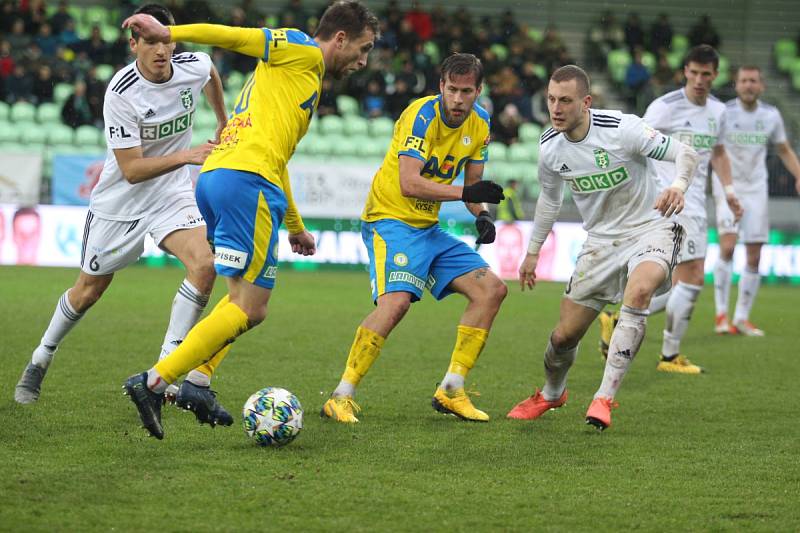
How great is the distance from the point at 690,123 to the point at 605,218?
3.00 metres

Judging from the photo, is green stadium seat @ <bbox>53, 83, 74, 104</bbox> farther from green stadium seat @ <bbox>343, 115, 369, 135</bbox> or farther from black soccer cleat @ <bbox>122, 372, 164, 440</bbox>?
black soccer cleat @ <bbox>122, 372, 164, 440</bbox>

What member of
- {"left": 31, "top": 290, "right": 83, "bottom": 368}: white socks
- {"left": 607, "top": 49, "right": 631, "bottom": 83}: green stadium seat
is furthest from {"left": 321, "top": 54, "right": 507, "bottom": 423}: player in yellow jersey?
{"left": 607, "top": 49, "right": 631, "bottom": 83}: green stadium seat

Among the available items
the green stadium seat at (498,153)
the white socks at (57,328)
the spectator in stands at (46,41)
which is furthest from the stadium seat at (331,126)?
the white socks at (57,328)

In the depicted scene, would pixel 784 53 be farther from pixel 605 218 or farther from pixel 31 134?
pixel 605 218

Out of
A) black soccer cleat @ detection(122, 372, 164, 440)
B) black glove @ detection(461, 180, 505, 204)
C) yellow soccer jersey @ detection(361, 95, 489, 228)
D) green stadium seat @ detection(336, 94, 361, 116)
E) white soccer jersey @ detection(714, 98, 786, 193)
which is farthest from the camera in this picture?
green stadium seat @ detection(336, 94, 361, 116)

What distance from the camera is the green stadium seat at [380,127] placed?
21016mm

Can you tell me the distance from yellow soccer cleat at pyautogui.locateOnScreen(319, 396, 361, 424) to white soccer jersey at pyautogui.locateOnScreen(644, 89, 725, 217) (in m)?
4.02

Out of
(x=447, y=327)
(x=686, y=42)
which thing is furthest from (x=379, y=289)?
(x=686, y=42)

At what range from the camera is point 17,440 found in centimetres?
550

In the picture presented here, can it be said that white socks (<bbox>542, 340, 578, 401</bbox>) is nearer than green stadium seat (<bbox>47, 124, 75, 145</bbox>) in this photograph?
Yes

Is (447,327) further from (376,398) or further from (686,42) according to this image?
(686,42)

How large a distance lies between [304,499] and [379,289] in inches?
93.0

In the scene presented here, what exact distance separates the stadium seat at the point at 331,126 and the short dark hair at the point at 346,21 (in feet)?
50.0

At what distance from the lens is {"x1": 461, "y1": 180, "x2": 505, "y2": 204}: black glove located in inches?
233
